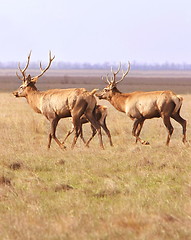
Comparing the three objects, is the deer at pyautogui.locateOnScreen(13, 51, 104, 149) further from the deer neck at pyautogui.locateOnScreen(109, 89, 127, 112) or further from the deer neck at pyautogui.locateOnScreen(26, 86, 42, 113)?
the deer neck at pyautogui.locateOnScreen(109, 89, 127, 112)

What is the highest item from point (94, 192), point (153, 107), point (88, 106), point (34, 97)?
point (34, 97)

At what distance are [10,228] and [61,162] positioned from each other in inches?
224

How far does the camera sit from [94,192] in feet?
33.7

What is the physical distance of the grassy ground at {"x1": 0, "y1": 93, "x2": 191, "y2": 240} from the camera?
7535 millimetres

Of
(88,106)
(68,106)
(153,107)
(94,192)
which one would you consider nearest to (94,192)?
(94,192)

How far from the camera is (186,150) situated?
1492cm

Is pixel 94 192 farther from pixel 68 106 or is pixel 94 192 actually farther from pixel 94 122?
pixel 94 122

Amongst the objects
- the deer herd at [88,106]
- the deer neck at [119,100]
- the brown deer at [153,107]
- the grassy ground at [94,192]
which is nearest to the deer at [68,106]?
the deer herd at [88,106]

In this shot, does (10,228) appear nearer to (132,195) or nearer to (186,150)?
(132,195)

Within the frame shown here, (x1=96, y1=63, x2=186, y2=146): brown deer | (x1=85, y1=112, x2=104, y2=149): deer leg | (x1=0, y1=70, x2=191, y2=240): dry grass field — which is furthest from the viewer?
(x1=96, y1=63, x2=186, y2=146): brown deer

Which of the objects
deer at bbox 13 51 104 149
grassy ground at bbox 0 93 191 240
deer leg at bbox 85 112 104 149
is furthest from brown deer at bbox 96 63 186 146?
deer at bbox 13 51 104 149

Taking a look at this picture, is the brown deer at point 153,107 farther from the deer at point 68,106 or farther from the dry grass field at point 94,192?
the deer at point 68,106

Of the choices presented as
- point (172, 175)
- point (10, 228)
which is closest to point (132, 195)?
point (172, 175)

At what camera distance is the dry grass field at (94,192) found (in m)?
7.53
